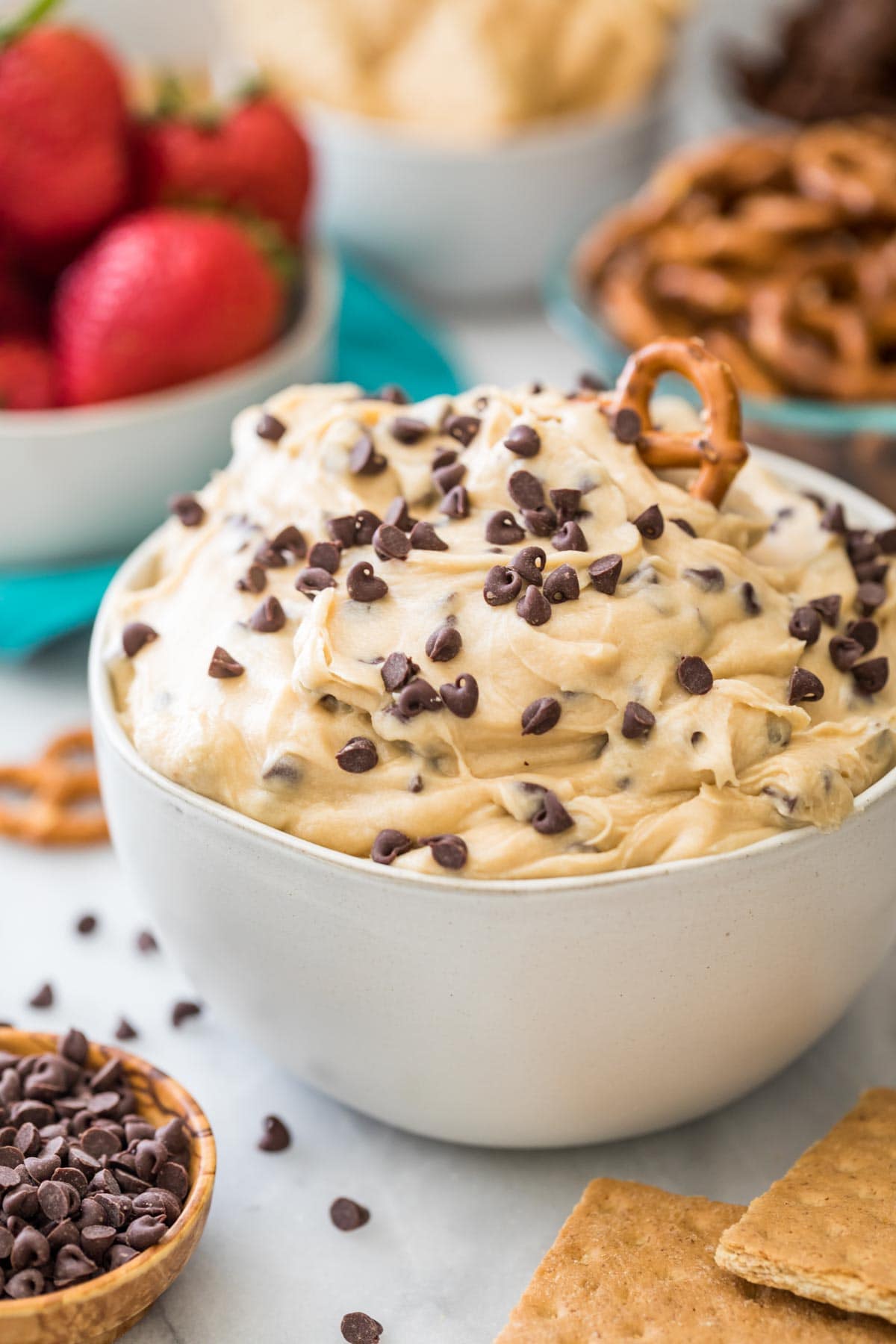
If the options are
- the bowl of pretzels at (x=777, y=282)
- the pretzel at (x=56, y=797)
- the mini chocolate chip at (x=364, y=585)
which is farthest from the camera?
the bowl of pretzels at (x=777, y=282)

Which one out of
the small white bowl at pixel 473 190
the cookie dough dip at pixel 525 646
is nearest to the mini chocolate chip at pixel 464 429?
the cookie dough dip at pixel 525 646

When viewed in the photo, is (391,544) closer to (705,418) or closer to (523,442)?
(523,442)

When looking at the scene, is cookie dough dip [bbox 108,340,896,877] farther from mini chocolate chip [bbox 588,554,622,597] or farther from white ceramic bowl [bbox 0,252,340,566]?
white ceramic bowl [bbox 0,252,340,566]

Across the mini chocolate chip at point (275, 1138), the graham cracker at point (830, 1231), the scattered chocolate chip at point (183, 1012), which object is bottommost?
the scattered chocolate chip at point (183, 1012)

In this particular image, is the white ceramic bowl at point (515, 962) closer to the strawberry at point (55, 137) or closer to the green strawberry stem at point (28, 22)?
the strawberry at point (55, 137)

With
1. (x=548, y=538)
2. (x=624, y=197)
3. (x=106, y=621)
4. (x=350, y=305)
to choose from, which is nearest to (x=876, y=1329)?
(x=548, y=538)
